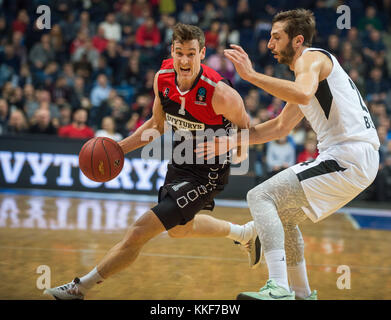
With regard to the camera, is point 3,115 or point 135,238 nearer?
point 135,238

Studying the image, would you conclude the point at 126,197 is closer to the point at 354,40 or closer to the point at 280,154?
the point at 280,154

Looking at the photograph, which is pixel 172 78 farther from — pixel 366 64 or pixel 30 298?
pixel 366 64

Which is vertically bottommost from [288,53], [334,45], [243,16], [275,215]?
[275,215]

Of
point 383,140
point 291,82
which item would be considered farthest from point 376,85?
point 291,82

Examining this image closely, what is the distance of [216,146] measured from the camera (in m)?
3.81

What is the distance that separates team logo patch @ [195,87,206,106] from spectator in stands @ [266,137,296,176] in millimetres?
5876

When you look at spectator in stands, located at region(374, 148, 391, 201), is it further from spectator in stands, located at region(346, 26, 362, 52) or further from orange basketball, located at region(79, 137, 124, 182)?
orange basketball, located at region(79, 137, 124, 182)

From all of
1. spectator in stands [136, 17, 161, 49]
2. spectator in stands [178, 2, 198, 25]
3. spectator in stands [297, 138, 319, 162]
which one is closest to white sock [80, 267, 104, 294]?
spectator in stands [297, 138, 319, 162]

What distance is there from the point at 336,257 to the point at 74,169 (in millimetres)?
5605

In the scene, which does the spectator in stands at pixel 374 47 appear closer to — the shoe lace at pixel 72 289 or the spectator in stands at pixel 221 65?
the spectator in stands at pixel 221 65

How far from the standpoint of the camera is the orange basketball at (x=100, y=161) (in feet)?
13.4

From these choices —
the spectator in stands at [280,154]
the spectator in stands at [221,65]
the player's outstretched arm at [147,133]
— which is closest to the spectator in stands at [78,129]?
the spectator in stands at [221,65]

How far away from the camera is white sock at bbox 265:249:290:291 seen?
3.47 metres

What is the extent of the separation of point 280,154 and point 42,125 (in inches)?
185
